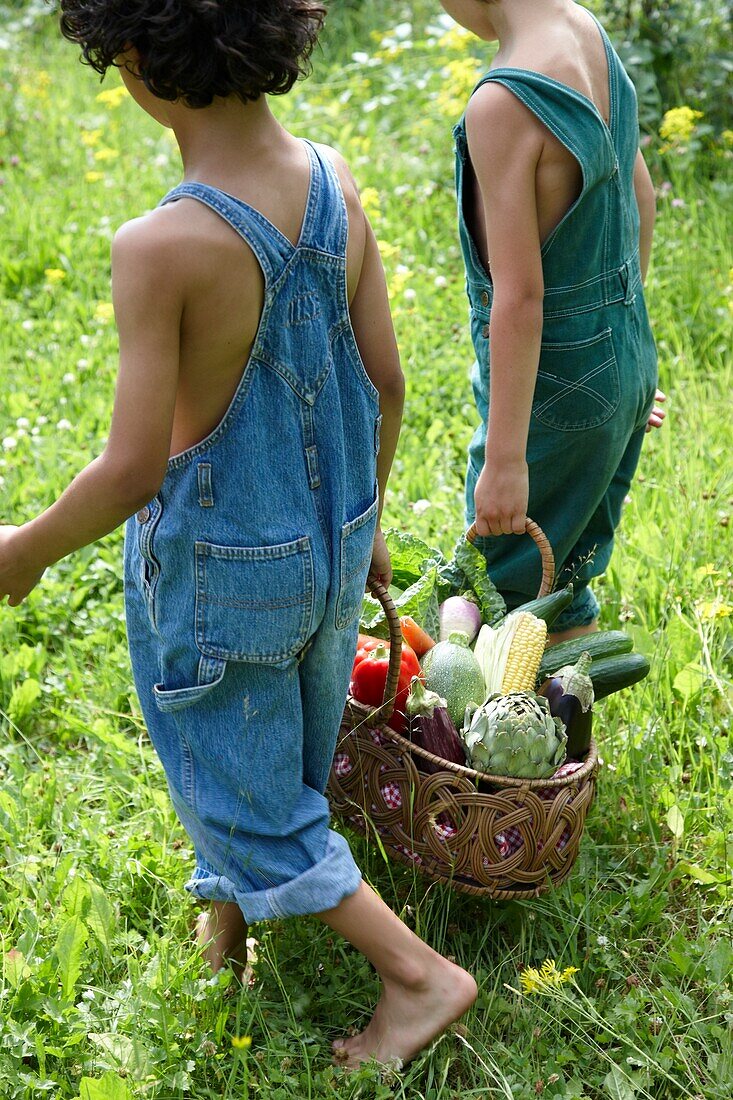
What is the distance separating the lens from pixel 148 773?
2.66 m

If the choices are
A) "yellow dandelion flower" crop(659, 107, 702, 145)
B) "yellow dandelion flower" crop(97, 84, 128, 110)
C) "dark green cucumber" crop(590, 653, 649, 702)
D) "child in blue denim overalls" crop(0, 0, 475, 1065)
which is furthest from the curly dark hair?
"yellow dandelion flower" crop(97, 84, 128, 110)

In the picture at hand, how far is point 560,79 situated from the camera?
84.9 inches

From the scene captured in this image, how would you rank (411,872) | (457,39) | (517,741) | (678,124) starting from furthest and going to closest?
(457,39), (678,124), (411,872), (517,741)

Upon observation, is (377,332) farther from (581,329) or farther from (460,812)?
(460,812)

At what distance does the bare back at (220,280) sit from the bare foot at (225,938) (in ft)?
3.03

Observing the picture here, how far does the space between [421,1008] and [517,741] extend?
19.0 inches

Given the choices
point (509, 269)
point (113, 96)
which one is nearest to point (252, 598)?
point (509, 269)

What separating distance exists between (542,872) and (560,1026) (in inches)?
10.2

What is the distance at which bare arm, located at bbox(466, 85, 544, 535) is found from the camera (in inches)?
84.4

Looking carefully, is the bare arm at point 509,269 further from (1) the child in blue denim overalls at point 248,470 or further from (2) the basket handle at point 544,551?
(1) the child in blue denim overalls at point 248,470

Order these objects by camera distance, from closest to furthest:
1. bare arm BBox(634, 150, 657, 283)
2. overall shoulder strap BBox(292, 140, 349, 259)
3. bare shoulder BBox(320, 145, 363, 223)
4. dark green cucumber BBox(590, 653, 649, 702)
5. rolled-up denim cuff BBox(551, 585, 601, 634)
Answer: overall shoulder strap BBox(292, 140, 349, 259)
bare shoulder BBox(320, 145, 363, 223)
dark green cucumber BBox(590, 653, 649, 702)
bare arm BBox(634, 150, 657, 283)
rolled-up denim cuff BBox(551, 585, 601, 634)

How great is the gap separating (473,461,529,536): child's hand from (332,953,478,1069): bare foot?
2.78 ft

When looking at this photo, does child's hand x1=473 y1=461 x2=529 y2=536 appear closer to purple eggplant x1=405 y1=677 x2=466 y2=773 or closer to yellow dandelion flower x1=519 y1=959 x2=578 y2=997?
purple eggplant x1=405 y1=677 x2=466 y2=773

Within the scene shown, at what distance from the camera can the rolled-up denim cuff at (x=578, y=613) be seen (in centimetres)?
283
